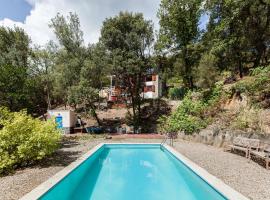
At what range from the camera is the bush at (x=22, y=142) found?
8.48m

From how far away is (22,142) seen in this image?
8.97m

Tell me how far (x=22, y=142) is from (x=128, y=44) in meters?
16.4

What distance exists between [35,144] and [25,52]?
89.4 ft

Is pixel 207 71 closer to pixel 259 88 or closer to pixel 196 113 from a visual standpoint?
pixel 196 113

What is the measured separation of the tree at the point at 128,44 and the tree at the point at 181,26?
198 cm

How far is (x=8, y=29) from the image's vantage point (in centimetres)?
3316

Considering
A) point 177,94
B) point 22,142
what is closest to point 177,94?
point 177,94

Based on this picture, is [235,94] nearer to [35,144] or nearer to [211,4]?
[211,4]

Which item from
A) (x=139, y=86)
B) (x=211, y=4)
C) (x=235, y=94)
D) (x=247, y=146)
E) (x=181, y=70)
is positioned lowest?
(x=247, y=146)

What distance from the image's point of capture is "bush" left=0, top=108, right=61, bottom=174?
27.8 ft

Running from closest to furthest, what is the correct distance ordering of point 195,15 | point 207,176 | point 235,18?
point 207,176 < point 235,18 < point 195,15

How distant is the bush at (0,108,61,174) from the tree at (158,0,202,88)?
18314 mm

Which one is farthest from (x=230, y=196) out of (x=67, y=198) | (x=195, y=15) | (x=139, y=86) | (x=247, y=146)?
(x=195, y=15)

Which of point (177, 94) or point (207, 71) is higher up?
point (207, 71)
